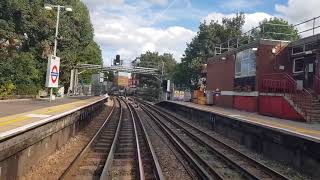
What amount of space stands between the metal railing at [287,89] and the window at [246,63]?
166 centimetres

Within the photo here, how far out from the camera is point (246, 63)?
114 feet

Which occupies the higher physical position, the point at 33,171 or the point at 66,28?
the point at 66,28

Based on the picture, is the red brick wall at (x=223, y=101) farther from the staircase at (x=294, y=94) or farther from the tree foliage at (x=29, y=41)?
the tree foliage at (x=29, y=41)

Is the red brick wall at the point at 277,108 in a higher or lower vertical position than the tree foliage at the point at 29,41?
lower

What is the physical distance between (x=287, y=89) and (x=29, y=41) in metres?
28.0

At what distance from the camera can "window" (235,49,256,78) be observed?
33237mm

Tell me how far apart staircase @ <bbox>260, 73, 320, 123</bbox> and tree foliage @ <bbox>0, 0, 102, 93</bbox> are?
2256 centimetres

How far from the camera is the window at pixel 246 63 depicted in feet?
109

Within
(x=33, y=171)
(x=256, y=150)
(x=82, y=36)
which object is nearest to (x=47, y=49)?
(x=82, y=36)

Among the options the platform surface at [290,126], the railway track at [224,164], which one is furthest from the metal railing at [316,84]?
the railway track at [224,164]

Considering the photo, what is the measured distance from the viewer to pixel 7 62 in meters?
42.0

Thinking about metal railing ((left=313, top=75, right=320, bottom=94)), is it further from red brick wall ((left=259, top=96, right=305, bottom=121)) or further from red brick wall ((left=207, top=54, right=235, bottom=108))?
red brick wall ((left=207, top=54, right=235, bottom=108))

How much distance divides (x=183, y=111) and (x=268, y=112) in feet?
52.6

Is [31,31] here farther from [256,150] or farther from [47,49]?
[256,150]
